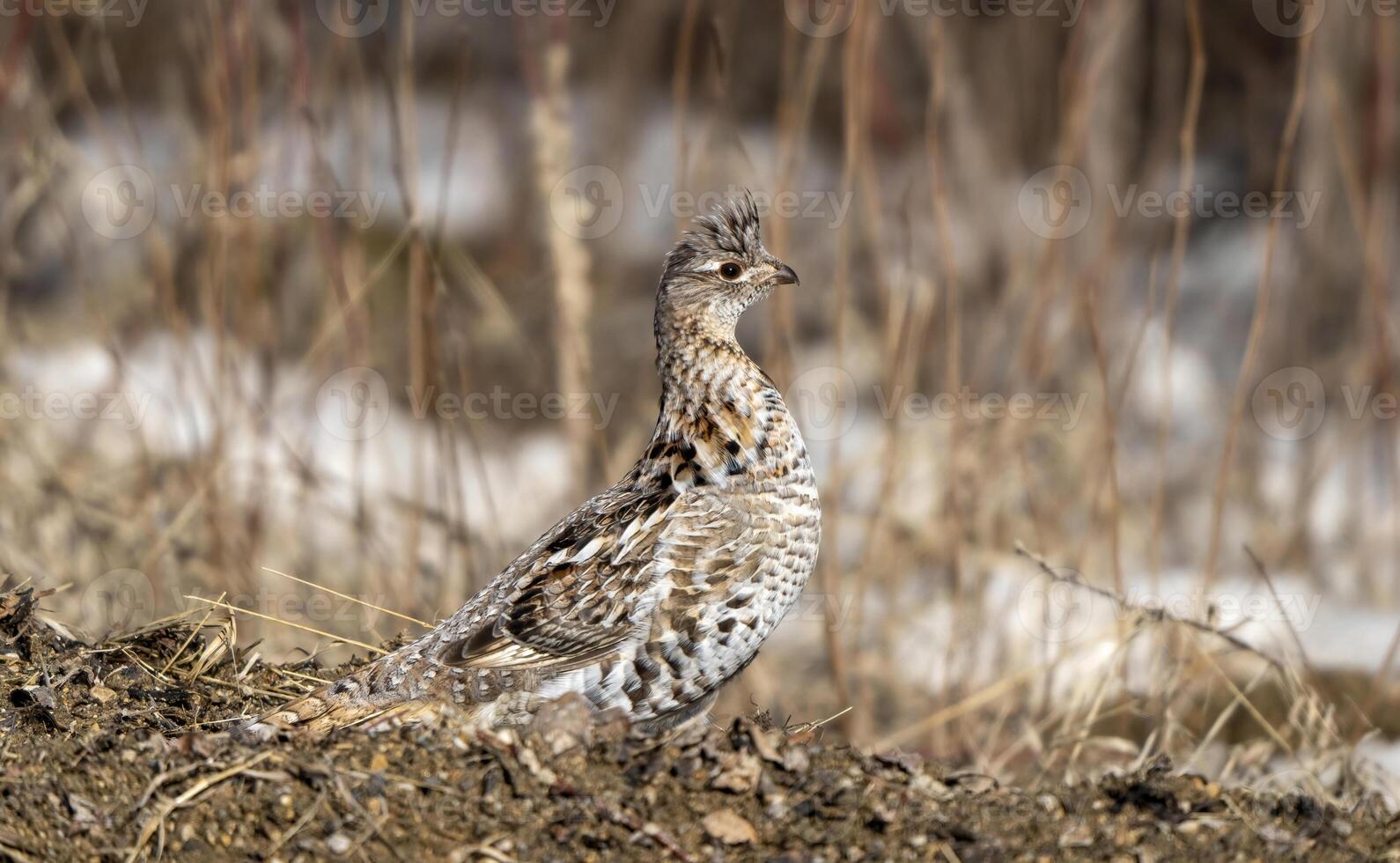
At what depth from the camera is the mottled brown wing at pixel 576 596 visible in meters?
3.87

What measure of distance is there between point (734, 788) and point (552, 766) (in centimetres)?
41

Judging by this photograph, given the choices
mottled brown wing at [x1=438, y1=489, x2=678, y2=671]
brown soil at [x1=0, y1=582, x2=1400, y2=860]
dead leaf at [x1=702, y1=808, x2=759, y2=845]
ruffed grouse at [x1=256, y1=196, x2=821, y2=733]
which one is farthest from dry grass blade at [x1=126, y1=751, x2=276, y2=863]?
dead leaf at [x1=702, y1=808, x2=759, y2=845]

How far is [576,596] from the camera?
396cm

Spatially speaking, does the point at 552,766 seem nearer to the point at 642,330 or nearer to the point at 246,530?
the point at 246,530

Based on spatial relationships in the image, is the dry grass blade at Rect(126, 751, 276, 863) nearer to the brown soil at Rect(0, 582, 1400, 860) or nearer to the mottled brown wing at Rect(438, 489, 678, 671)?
the brown soil at Rect(0, 582, 1400, 860)

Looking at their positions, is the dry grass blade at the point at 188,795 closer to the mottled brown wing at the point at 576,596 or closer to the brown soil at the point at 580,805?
the brown soil at the point at 580,805

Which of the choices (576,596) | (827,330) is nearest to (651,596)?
(576,596)

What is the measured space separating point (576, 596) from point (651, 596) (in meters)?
0.22

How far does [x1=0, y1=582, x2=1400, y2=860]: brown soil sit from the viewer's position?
9.75 ft

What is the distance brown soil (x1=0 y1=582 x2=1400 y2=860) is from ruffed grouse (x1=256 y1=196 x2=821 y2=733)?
47 cm

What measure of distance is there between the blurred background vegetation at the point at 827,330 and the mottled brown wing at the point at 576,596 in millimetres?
602

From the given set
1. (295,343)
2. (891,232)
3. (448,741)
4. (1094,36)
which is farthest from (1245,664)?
(295,343)

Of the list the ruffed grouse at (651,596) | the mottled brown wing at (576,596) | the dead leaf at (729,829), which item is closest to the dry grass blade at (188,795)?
the ruffed grouse at (651,596)

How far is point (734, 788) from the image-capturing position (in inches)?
124
